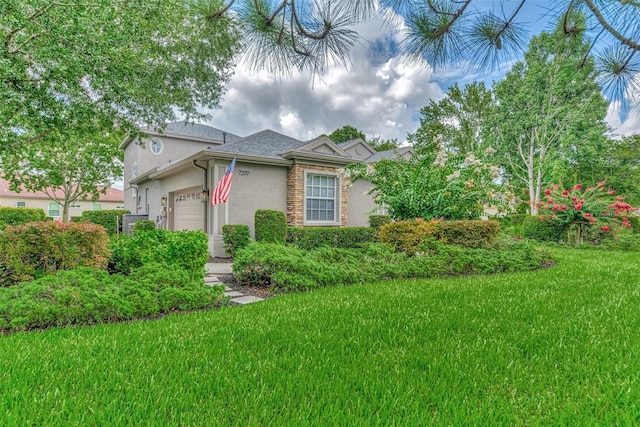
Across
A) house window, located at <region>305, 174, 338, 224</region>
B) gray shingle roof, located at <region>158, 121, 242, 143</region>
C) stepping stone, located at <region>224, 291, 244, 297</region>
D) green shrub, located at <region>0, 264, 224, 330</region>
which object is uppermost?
gray shingle roof, located at <region>158, 121, 242, 143</region>

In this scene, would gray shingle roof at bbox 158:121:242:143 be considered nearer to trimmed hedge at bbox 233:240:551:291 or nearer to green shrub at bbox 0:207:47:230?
green shrub at bbox 0:207:47:230

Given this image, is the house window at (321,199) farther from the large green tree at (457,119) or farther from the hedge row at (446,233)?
the large green tree at (457,119)

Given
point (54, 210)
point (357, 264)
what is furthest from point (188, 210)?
point (54, 210)

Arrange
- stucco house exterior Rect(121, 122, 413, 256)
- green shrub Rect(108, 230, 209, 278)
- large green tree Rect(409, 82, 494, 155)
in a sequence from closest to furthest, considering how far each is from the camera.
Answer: green shrub Rect(108, 230, 209, 278) → stucco house exterior Rect(121, 122, 413, 256) → large green tree Rect(409, 82, 494, 155)

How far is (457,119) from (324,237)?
73.5 ft

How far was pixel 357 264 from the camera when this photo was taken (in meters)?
5.67

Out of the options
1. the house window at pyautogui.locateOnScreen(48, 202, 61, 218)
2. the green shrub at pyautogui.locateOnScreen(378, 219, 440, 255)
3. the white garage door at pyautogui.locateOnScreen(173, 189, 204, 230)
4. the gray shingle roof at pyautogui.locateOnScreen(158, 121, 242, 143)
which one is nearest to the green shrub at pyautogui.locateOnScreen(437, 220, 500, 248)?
the green shrub at pyautogui.locateOnScreen(378, 219, 440, 255)

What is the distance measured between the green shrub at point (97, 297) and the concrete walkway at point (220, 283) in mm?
299

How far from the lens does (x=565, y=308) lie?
11.8 feet

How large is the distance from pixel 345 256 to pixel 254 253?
65.9 inches

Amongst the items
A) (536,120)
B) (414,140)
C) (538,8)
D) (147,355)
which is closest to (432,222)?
(538,8)

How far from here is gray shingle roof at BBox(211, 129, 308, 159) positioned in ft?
32.1

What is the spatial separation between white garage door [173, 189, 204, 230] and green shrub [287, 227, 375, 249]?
3143 mm

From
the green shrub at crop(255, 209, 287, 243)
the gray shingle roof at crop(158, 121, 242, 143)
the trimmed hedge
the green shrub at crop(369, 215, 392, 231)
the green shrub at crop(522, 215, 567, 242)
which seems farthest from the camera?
the gray shingle roof at crop(158, 121, 242, 143)
